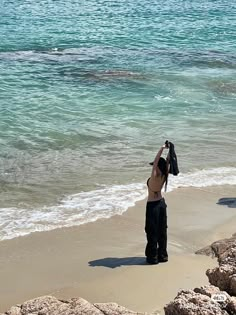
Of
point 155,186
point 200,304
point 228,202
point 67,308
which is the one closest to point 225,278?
point 200,304

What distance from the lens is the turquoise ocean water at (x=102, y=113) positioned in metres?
11.4

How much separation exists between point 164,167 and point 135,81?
42.8 ft

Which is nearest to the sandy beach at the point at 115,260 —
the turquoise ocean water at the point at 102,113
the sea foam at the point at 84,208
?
the sea foam at the point at 84,208

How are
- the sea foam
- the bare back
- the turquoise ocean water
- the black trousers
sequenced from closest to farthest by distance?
the black trousers → the bare back → the sea foam → the turquoise ocean water

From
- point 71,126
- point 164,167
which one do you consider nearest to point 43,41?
point 71,126

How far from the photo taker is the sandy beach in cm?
755

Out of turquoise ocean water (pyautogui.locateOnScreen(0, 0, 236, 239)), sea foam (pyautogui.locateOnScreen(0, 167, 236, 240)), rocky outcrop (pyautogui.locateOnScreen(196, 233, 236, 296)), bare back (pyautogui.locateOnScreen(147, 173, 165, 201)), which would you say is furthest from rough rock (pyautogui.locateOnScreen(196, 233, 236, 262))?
turquoise ocean water (pyautogui.locateOnScreen(0, 0, 236, 239))

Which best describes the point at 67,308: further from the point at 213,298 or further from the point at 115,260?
the point at 115,260

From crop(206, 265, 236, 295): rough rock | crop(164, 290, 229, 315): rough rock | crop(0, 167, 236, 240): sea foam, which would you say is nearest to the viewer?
crop(164, 290, 229, 315): rough rock

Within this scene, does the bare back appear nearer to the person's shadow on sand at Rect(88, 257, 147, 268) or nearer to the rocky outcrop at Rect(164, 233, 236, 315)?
the person's shadow on sand at Rect(88, 257, 147, 268)

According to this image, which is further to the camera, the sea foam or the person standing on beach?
the sea foam

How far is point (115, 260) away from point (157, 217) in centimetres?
82

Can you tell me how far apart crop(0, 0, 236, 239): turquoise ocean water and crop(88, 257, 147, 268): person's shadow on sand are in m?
1.57

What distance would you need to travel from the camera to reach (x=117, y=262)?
8461 millimetres
